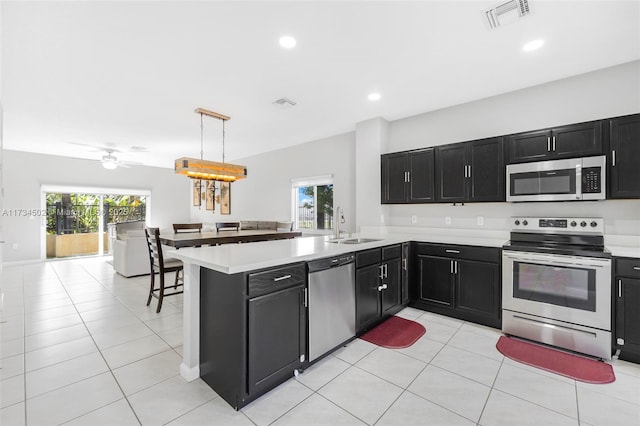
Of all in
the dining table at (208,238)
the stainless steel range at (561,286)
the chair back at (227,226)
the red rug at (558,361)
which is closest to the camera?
the red rug at (558,361)

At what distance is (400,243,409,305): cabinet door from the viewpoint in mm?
3283

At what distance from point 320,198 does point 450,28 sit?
3.73 m

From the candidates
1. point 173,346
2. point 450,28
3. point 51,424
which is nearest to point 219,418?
point 51,424

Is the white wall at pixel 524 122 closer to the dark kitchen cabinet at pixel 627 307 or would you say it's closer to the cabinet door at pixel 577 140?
the cabinet door at pixel 577 140

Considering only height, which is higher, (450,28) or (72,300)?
(450,28)

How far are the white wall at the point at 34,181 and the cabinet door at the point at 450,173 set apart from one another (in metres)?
8.50

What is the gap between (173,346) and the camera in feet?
8.20

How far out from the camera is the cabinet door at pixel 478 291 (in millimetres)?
2805

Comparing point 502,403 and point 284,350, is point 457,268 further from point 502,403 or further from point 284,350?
point 284,350

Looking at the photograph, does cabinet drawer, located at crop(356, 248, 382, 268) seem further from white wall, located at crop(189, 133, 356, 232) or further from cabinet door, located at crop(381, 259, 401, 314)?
white wall, located at crop(189, 133, 356, 232)

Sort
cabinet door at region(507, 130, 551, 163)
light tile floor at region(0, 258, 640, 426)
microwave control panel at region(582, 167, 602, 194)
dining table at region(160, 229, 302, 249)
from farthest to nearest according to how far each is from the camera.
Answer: dining table at region(160, 229, 302, 249), cabinet door at region(507, 130, 551, 163), microwave control panel at region(582, 167, 602, 194), light tile floor at region(0, 258, 640, 426)

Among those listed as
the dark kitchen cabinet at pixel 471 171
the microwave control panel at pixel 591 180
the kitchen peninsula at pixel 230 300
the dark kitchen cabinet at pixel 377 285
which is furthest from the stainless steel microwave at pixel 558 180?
the kitchen peninsula at pixel 230 300

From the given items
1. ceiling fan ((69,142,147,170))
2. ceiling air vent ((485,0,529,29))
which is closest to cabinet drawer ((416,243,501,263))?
ceiling air vent ((485,0,529,29))

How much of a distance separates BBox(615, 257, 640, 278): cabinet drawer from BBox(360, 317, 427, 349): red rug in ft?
5.55
